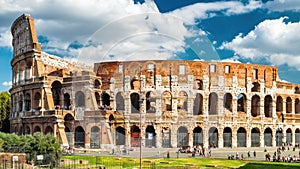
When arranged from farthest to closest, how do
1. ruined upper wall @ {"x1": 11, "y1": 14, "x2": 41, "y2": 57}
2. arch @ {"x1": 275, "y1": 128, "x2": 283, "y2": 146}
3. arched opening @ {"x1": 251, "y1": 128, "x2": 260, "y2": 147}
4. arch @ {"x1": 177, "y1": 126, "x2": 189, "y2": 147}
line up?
arch @ {"x1": 275, "y1": 128, "x2": 283, "y2": 146} → arched opening @ {"x1": 251, "y1": 128, "x2": 260, "y2": 147} → ruined upper wall @ {"x1": 11, "y1": 14, "x2": 41, "y2": 57} → arch @ {"x1": 177, "y1": 126, "x2": 189, "y2": 147}

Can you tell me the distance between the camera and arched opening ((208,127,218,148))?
51353mm

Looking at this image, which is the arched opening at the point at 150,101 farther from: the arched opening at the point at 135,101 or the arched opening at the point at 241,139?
the arched opening at the point at 241,139

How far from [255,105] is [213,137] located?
30.1 feet

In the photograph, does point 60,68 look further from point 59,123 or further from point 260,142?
point 260,142

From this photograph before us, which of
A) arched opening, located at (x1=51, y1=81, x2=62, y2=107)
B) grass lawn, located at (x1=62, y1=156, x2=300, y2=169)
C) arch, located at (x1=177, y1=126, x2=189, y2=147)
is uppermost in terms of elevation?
arched opening, located at (x1=51, y1=81, x2=62, y2=107)

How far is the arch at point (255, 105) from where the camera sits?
56.0m

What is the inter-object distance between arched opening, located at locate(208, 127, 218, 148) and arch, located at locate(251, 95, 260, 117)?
25.6 feet

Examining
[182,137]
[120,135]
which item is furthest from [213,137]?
[120,135]

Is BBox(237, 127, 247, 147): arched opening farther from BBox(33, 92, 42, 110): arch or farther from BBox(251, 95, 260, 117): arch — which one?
BBox(33, 92, 42, 110): arch

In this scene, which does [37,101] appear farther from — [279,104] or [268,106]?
[279,104]

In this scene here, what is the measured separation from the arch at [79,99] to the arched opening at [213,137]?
16302mm

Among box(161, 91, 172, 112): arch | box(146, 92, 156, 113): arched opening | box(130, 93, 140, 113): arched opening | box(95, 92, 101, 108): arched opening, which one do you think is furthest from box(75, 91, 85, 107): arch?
box(161, 91, 172, 112): arch

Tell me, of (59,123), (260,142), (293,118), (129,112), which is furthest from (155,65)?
(293,118)

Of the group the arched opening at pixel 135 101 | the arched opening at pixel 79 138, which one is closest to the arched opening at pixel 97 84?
the arched opening at pixel 135 101
